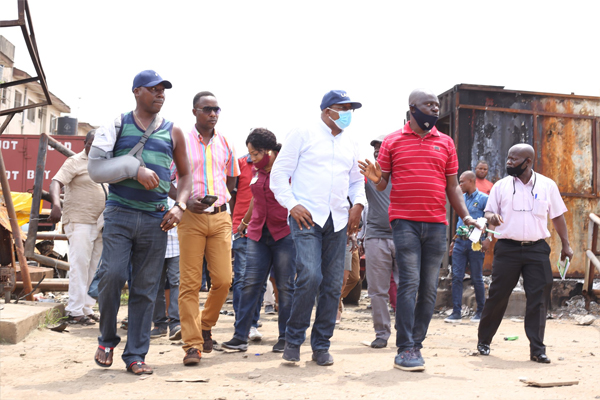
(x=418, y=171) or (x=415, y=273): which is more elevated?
(x=418, y=171)

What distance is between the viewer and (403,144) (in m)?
5.21

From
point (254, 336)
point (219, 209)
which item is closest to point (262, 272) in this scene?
point (219, 209)

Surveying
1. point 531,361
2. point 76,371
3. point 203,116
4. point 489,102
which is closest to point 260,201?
point 203,116

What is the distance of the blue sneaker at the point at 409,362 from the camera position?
4858 mm

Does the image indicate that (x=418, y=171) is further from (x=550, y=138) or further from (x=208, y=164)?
(x=550, y=138)

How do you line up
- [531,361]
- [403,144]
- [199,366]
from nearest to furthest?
1. [199,366]
2. [403,144]
3. [531,361]

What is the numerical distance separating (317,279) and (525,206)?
90.5 inches

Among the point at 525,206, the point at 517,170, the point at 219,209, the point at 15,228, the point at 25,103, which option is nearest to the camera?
the point at 219,209

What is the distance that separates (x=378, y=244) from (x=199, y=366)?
2662 mm

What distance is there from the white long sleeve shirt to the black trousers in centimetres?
181

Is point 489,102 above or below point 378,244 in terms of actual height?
above

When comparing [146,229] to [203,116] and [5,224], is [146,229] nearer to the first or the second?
[203,116]

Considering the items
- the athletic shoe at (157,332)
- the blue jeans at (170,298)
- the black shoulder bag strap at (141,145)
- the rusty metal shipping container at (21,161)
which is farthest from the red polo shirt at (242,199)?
the rusty metal shipping container at (21,161)

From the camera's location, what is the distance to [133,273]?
15.3 feet
